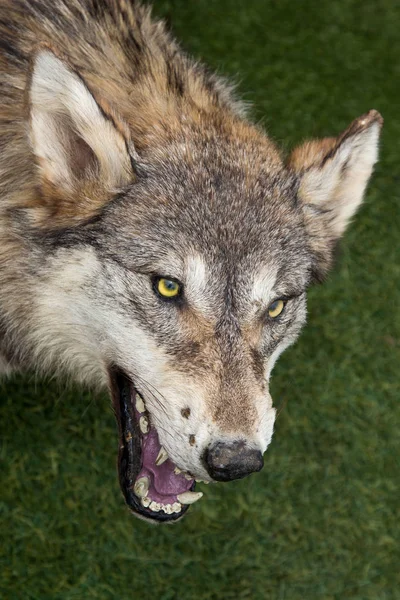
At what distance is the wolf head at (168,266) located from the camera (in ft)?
8.87

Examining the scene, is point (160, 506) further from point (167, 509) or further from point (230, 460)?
point (230, 460)

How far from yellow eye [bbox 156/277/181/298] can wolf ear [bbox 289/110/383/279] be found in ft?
2.33

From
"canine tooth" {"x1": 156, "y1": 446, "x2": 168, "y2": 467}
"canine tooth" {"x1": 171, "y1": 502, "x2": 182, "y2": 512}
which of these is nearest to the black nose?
"canine tooth" {"x1": 156, "y1": 446, "x2": 168, "y2": 467}

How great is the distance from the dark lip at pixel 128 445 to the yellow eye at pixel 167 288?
448mm

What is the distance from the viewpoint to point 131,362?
2881 mm

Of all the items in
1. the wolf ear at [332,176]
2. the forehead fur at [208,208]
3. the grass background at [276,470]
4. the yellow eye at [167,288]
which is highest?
the wolf ear at [332,176]

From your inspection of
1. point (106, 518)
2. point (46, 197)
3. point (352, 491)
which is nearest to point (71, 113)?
point (46, 197)

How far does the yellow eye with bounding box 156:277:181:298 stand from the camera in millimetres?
2805

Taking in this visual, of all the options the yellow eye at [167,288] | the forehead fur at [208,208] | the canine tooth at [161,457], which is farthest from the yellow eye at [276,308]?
the canine tooth at [161,457]

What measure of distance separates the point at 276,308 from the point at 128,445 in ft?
2.77

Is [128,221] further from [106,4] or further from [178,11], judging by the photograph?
[178,11]

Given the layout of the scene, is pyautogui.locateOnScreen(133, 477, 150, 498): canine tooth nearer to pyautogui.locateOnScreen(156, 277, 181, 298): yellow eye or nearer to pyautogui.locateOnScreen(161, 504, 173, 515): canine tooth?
pyautogui.locateOnScreen(161, 504, 173, 515): canine tooth

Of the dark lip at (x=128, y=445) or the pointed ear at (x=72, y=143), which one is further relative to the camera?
the dark lip at (x=128, y=445)

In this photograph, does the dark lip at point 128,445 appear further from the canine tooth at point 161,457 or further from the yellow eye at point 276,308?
the yellow eye at point 276,308
